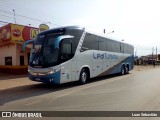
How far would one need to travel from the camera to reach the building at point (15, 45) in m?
20.3

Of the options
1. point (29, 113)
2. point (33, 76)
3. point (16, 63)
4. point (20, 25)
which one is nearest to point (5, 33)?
point (20, 25)

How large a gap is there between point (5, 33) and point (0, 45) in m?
2.76

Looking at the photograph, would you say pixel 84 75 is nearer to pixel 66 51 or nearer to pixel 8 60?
pixel 66 51

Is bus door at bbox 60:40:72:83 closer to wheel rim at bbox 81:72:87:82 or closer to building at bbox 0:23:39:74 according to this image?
wheel rim at bbox 81:72:87:82

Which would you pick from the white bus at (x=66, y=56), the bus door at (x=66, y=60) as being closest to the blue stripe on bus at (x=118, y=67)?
the white bus at (x=66, y=56)

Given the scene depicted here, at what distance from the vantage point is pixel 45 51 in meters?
11.2

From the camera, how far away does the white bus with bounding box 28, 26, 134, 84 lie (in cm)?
1095

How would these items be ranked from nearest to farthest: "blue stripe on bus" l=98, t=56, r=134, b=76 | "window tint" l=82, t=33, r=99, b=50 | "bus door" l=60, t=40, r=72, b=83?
"bus door" l=60, t=40, r=72, b=83
"window tint" l=82, t=33, r=99, b=50
"blue stripe on bus" l=98, t=56, r=134, b=76

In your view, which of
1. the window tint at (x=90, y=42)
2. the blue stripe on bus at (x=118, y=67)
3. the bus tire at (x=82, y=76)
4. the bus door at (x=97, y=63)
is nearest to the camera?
the bus tire at (x=82, y=76)

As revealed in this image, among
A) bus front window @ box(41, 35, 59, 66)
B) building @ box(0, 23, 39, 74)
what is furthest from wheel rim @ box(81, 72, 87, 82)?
building @ box(0, 23, 39, 74)

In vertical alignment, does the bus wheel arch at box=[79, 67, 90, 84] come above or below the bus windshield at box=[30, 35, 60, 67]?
below

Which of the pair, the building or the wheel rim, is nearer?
the wheel rim

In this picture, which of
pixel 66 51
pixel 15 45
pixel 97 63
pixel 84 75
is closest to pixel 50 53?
pixel 66 51

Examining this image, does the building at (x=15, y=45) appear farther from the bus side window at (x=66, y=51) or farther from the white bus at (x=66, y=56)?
the bus side window at (x=66, y=51)
